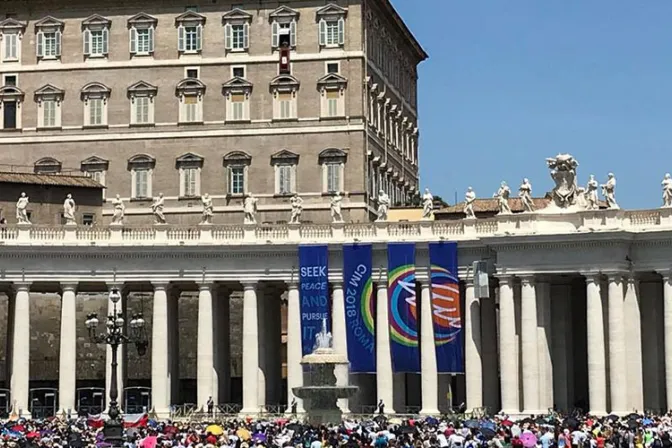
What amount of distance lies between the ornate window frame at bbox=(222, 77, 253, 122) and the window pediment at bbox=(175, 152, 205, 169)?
12.1 feet

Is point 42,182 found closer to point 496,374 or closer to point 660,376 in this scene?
point 496,374

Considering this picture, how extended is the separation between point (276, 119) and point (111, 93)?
1315 centimetres

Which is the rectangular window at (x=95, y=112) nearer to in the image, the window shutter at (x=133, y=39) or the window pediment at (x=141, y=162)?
the window pediment at (x=141, y=162)

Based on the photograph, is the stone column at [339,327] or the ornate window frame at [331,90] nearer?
the stone column at [339,327]

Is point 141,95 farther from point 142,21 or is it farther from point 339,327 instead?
point 339,327

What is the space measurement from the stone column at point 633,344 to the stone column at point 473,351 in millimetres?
8776

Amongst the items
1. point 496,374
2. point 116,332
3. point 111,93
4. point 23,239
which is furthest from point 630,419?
point 111,93

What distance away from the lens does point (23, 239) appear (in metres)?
100

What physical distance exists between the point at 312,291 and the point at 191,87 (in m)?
34.5

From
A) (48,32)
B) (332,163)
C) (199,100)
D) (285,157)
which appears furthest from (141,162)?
(332,163)

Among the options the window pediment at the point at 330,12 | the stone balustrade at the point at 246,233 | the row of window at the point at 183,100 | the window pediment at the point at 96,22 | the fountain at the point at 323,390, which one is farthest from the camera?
the window pediment at the point at 96,22

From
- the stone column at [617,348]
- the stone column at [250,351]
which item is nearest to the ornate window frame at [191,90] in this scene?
the stone column at [250,351]

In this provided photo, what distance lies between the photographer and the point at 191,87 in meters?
128

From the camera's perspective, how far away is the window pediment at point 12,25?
426 ft
